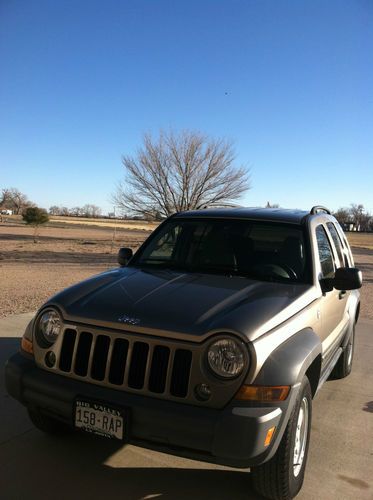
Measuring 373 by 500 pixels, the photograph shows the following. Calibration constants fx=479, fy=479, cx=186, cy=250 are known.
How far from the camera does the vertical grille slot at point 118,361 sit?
2.81m

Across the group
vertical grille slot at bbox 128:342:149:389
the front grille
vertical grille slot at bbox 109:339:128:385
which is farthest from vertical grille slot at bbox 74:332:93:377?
vertical grille slot at bbox 128:342:149:389

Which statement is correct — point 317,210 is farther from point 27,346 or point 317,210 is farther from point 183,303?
point 27,346

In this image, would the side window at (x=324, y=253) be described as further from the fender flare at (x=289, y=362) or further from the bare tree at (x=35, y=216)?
the bare tree at (x=35, y=216)

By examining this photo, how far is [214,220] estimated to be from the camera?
4477 millimetres

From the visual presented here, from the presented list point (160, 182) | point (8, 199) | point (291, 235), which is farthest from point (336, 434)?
point (8, 199)

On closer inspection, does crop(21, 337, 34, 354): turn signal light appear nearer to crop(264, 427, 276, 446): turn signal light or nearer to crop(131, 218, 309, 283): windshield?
crop(131, 218, 309, 283): windshield

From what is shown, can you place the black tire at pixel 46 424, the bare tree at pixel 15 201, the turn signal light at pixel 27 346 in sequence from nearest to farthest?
1. the turn signal light at pixel 27 346
2. the black tire at pixel 46 424
3. the bare tree at pixel 15 201

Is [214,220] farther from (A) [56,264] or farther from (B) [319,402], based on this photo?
(A) [56,264]

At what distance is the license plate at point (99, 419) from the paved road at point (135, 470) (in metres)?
0.49

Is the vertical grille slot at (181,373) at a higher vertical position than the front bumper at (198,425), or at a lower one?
higher

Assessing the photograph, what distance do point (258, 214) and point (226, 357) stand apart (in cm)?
203

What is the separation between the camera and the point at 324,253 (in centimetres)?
430

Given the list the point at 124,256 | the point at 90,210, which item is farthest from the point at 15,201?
the point at 124,256

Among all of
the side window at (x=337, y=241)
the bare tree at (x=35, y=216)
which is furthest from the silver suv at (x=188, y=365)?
the bare tree at (x=35, y=216)
